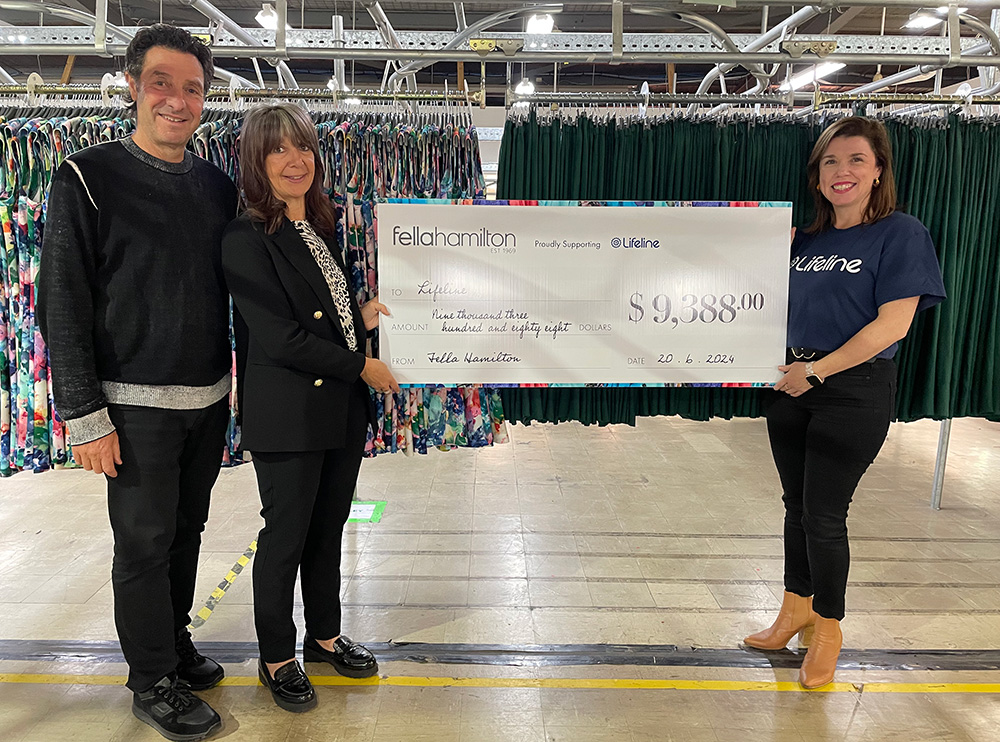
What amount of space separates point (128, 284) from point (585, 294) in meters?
1.42

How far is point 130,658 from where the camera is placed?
2.07 meters

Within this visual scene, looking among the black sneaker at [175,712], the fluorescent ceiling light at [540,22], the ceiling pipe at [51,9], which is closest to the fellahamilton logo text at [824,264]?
the fluorescent ceiling light at [540,22]

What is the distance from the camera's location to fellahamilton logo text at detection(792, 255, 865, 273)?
215cm

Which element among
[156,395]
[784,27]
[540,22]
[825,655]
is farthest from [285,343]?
[540,22]

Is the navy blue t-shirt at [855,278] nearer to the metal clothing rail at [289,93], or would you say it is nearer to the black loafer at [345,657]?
the metal clothing rail at [289,93]

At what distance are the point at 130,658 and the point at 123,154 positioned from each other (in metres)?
1.52

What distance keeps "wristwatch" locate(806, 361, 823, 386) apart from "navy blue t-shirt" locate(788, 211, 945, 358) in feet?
0.32

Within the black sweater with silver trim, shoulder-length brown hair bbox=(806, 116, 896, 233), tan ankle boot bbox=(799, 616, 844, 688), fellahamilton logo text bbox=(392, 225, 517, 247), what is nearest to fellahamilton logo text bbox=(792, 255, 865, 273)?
shoulder-length brown hair bbox=(806, 116, 896, 233)

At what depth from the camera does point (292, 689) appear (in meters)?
2.20

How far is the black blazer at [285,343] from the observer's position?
6.36 ft

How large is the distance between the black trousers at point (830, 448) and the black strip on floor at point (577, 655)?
0.33 meters

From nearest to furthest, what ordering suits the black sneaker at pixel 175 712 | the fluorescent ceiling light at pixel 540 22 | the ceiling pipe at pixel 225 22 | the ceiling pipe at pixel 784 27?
the black sneaker at pixel 175 712 < the ceiling pipe at pixel 784 27 < the ceiling pipe at pixel 225 22 < the fluorescent ceiling light at pixel 540 22

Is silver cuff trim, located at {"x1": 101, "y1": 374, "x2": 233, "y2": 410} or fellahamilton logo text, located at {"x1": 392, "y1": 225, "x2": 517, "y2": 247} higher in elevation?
fellahamilton logo text, located at {"x1": 392, "y1": 225, "x2": 517, "y2": 247}

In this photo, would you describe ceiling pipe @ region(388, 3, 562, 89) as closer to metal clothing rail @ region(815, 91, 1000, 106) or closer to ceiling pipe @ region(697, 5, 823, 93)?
ceiling pipe @ region(697, 5, 823, 93)
